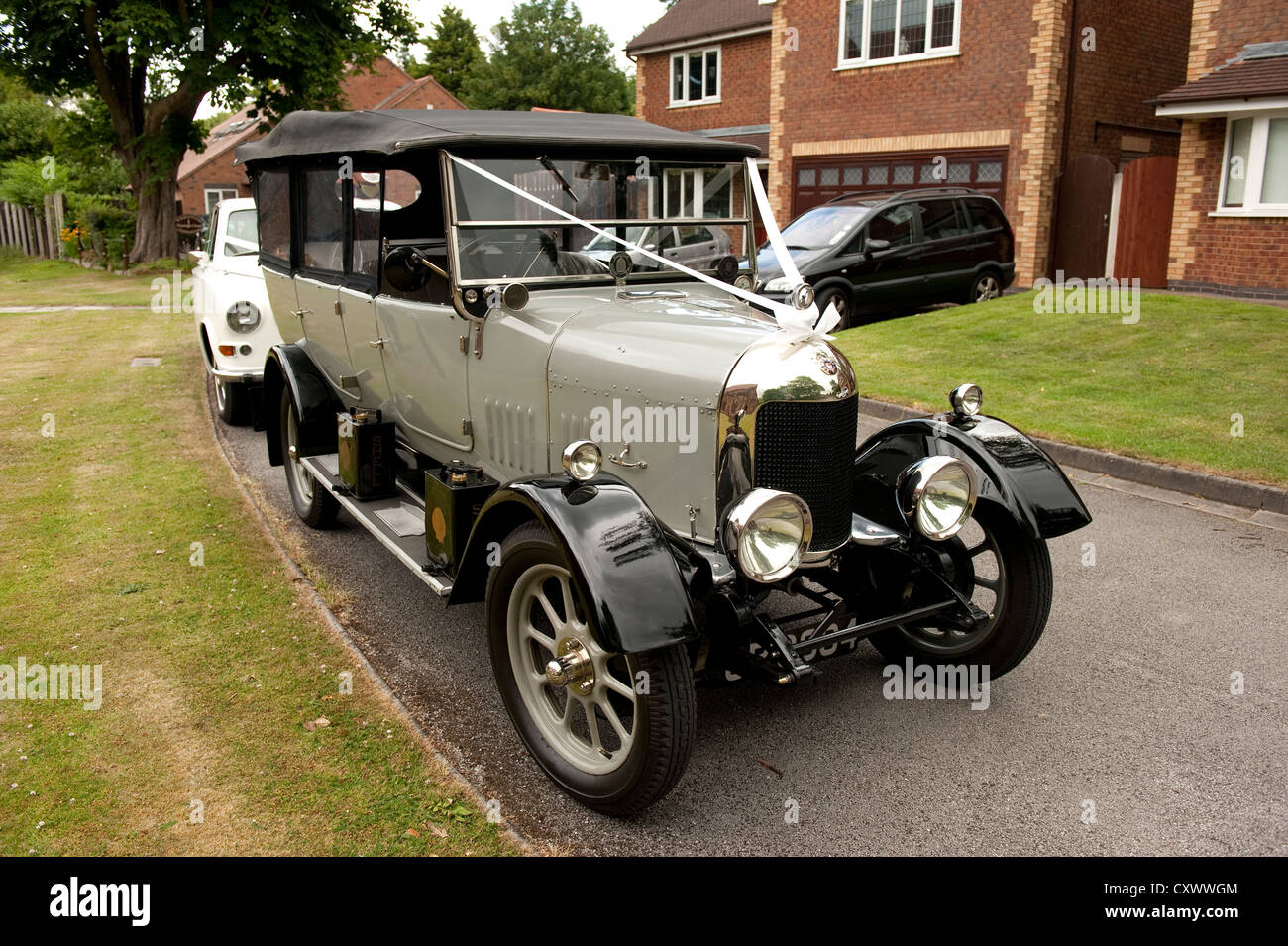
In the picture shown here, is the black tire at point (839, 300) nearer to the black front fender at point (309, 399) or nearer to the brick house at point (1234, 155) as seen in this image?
the brick house at point (1234, 155)

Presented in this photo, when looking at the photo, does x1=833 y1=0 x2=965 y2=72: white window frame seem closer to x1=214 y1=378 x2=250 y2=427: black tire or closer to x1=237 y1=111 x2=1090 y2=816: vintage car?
x1=214 y1=378 x2=250 y2=427: black tire

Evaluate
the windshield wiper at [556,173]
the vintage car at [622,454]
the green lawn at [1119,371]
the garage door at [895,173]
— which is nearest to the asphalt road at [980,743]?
the vintage car at [622,454]

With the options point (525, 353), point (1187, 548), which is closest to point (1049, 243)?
point (1187, 548)

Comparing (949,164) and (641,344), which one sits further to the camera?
(949,164)

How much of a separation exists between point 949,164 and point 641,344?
16.8 metres

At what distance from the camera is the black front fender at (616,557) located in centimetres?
288

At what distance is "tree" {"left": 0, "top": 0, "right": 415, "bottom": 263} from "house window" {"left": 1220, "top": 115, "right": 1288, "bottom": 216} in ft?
64.0

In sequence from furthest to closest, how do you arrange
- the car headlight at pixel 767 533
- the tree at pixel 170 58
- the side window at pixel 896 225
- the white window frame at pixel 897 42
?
the tree at pixel 170 58, the white window frame at pixel 897 42, the side window at pixel 896 225, the car headlight at pixel 767 533

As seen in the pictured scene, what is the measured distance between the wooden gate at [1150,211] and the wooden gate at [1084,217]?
1.36ft

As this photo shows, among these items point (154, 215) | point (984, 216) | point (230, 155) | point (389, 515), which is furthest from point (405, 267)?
point (230, 155)

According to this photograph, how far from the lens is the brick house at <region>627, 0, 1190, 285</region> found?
56.2ft

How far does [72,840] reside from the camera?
9.90 feet
